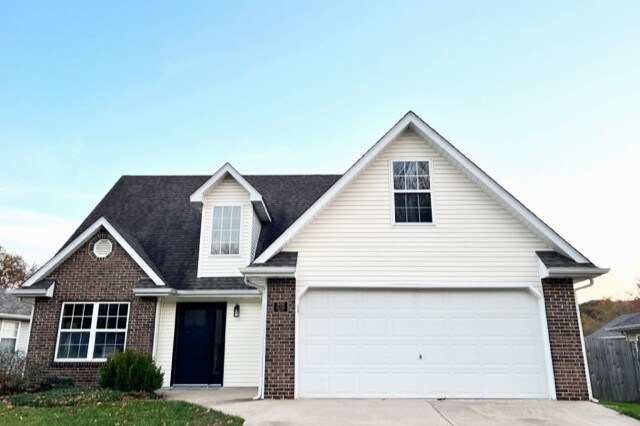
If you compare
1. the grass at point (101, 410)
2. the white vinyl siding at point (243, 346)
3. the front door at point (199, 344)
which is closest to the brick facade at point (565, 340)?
the grass at point (101, 410)

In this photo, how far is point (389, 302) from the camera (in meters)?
9.81

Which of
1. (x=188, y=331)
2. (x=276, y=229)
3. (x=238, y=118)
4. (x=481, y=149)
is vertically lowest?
(x=188, y=331)

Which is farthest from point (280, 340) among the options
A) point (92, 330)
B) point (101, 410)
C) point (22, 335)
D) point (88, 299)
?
point (22, 335)

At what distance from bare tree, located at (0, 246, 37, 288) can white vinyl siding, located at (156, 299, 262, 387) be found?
127 ft

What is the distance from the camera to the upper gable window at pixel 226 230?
13.4m

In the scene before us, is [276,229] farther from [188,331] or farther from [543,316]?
[543,316]

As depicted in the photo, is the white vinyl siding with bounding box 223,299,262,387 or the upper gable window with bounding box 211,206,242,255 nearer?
the white vinyl siding with bounding box 223,299,262,387

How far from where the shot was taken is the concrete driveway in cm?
702

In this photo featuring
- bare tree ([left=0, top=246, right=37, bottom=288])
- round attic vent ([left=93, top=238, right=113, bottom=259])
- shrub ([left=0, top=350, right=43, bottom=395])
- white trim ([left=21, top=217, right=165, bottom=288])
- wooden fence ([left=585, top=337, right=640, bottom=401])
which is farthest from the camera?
bare tree ([left=0, top=246, right=37, bottom=288])

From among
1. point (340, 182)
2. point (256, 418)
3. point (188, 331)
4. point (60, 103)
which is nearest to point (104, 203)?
point (60, 103)

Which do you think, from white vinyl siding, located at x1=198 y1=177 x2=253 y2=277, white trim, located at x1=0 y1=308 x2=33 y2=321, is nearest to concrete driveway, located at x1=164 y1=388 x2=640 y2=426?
white vinyl siding, located at x1=198 y1=177 x2=253 y2=277

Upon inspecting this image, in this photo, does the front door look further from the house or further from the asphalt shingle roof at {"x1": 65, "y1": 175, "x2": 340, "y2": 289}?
the asphalt shingle roof at {"x1": 65, "y1": 175, "x2": 340, "y2": 289}

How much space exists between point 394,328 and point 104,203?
13.1m

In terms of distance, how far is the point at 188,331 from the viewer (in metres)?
12.6
